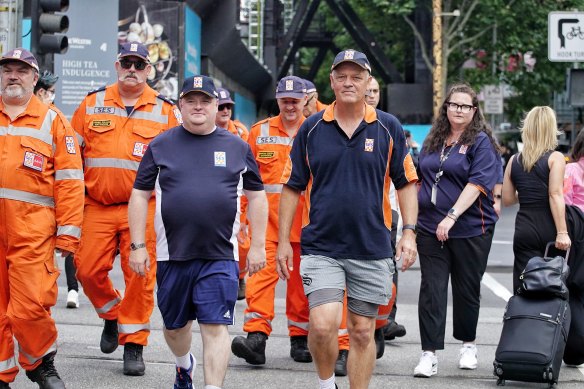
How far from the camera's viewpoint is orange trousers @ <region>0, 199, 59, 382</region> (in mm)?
7480

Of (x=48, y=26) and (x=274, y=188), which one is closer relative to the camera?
(x=274, y=188)

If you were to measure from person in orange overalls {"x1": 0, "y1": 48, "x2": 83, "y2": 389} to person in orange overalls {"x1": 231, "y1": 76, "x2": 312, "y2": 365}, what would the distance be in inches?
74.0

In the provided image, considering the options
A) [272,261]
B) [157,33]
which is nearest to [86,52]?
[157,33]

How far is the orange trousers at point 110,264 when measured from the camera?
343 inches

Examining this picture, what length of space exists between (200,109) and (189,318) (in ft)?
4.04

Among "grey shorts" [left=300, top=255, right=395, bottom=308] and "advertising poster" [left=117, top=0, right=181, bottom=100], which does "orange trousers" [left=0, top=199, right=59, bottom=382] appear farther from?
"advertising poster" [left=117, top=0, right=181, bottom=100]

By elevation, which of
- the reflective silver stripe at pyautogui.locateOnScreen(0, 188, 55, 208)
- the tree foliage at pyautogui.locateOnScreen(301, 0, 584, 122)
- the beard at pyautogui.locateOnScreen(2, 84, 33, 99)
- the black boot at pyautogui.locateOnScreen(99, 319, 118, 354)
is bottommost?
the black boot at pyautogui.locateOnScreen(99, 319, 118, 354)

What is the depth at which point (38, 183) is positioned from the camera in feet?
25.0

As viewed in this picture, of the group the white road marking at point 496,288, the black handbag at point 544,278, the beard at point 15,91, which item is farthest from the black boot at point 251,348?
the white road marking at point 496,288

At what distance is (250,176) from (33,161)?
1.30m

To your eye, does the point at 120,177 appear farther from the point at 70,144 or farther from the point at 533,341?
the point at 533,341

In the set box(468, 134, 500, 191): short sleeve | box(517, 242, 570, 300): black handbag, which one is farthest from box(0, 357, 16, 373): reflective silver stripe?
box(517, 242, 570, 300): black handbag

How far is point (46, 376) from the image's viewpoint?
770 cm

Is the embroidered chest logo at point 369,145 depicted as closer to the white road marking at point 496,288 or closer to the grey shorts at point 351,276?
the grey shorts at point 351,276
